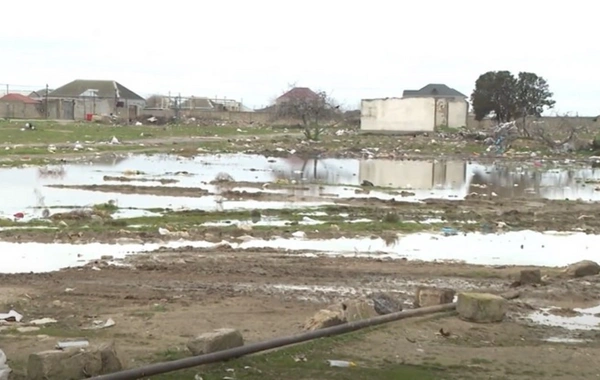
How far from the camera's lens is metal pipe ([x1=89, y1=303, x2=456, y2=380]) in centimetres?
546

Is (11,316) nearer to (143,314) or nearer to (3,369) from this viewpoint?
(143,314)

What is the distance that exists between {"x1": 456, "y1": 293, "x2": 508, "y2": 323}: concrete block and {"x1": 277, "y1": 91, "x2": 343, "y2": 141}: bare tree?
52.6 meters

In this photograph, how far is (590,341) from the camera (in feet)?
23.5

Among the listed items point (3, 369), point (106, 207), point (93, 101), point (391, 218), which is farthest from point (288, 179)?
point (93, 101)

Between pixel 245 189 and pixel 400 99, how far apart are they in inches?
1764

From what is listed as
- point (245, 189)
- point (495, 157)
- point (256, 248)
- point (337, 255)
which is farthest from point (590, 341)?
point (495, 157)

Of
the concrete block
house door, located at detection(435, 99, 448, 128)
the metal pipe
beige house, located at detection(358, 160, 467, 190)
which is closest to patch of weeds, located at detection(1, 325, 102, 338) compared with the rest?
the metal pipe

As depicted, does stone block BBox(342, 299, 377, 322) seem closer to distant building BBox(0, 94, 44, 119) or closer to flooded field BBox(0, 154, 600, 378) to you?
flooded field BBox(0, 154, 600, 378)

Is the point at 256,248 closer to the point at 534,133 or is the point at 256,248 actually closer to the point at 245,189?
the point at 245,189

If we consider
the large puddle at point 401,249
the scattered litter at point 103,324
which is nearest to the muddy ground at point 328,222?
the large puddle at point 401,249

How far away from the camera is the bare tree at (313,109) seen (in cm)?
6378

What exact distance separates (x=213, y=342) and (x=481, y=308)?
2.77 meters

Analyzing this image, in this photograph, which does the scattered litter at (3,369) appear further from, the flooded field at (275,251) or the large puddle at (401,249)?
the large puddle at (401,249)

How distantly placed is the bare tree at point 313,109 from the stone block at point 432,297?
52274mm
